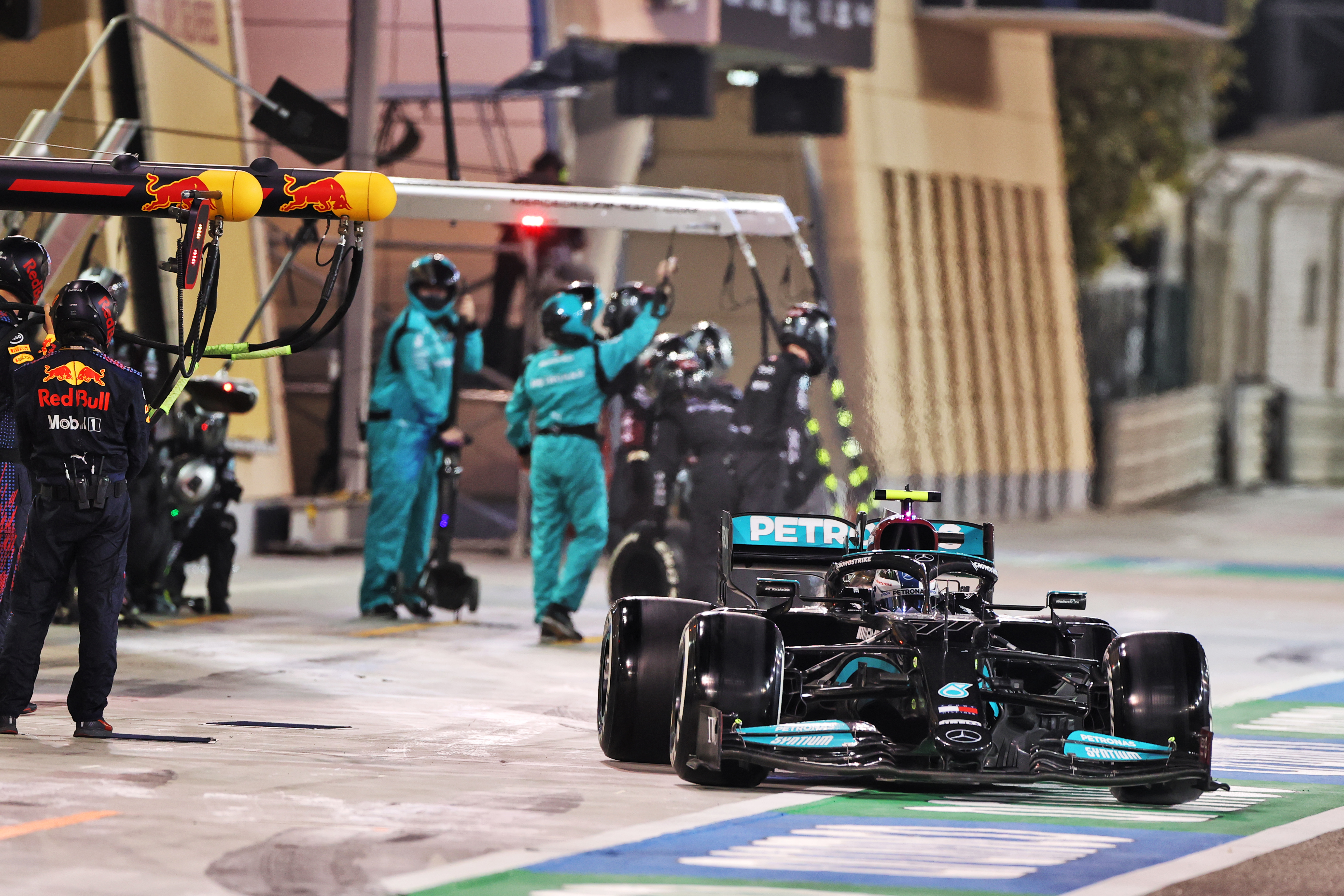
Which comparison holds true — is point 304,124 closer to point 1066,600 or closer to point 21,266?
point 21,266

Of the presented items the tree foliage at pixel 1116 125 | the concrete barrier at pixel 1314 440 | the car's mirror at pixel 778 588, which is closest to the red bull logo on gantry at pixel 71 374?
the car's mirror at pixel 778 588

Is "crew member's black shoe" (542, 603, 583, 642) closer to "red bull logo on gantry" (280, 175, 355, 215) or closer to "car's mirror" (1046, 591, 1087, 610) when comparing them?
"red bull logo on gantry" (280, 175, 355, 215)

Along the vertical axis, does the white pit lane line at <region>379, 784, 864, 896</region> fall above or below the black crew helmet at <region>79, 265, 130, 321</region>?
below

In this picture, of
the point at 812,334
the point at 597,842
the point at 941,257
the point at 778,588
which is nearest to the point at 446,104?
the point at 812,334

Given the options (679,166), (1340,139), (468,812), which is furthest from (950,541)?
(1340,139)

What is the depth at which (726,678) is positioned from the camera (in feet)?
27.5

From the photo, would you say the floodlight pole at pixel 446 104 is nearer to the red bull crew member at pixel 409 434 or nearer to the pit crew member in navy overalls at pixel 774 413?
the red bull crew member at pixel 409 434

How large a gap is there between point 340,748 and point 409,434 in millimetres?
5425

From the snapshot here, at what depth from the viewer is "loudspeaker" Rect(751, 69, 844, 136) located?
22.0 meters

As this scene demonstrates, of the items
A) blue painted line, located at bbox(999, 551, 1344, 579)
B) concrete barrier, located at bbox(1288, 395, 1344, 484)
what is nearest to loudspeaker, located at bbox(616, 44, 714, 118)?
blue painted line, located at bbox(999, 551, 1344, 579)

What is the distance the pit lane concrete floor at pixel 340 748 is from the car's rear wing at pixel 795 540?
1.05 m

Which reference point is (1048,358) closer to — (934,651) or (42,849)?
(934,651)

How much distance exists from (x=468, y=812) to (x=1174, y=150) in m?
28.2

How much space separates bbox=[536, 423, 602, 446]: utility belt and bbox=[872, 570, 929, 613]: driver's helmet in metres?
4.98
